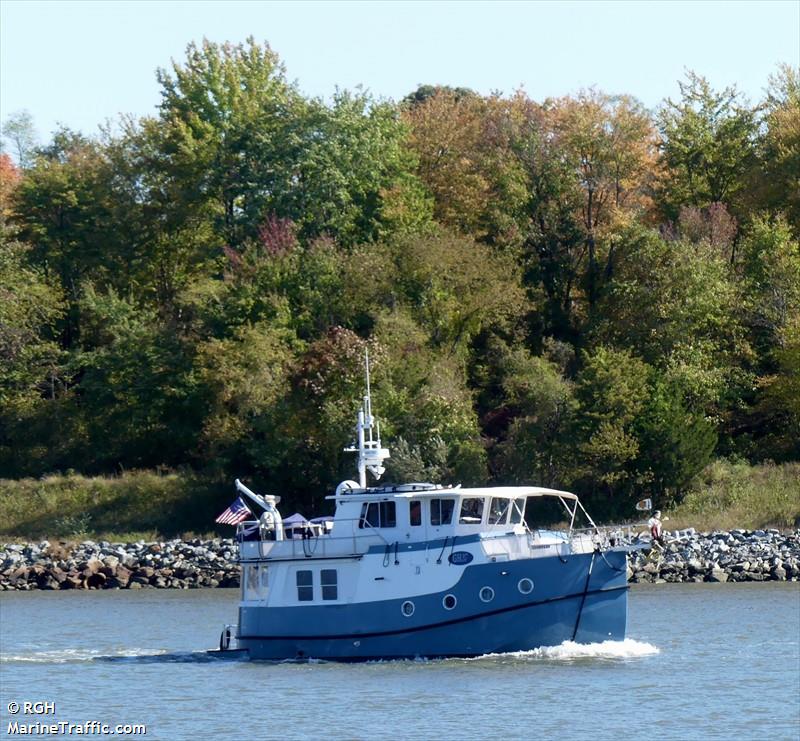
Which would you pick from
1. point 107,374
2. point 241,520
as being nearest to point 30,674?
point 241,520

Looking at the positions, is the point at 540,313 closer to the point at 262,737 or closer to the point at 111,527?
the point at 111,527

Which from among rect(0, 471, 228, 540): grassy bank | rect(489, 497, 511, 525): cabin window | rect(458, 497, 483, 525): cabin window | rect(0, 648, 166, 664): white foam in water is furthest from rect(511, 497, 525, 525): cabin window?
rect(0, 471, 228, 540): grassy bank

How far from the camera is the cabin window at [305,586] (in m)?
37.4

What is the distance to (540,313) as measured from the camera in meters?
77.4

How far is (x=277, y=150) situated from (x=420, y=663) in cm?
4476

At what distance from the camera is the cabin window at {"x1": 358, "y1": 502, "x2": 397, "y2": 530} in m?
37.2

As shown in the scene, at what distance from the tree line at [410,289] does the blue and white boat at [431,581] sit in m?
24.4

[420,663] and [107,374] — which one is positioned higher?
[107,374]

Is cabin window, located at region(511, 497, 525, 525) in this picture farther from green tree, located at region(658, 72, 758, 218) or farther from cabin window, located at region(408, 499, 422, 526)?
green tree, located at region(658, 72, 758, 218)

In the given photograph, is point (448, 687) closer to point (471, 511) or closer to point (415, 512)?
point (415, 512)

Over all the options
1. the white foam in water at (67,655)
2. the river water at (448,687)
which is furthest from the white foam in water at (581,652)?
the white foam in water at (67,655)

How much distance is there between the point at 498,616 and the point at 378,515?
11.5 ft

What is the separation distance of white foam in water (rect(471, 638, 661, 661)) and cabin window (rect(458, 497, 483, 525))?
2945 millimetres

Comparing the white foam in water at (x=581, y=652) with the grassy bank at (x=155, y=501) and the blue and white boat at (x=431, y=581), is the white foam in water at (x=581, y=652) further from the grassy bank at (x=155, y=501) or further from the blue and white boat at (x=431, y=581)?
the grassy bank at (x=155, y=501)
